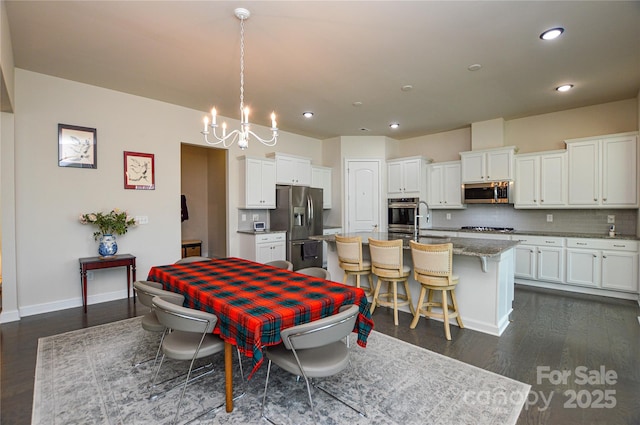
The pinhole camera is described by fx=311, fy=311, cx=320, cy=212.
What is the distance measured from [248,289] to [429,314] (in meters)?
1.99

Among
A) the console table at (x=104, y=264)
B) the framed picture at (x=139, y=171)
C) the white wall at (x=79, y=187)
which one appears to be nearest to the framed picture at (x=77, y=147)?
the white wall at (x=79, y=187)

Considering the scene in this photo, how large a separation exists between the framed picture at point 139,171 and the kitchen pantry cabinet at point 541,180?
584cm

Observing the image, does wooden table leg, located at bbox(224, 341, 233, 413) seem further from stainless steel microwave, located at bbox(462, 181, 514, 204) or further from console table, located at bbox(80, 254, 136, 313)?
stainless steel microwave, located at bbox(462, 181, 514, 204)

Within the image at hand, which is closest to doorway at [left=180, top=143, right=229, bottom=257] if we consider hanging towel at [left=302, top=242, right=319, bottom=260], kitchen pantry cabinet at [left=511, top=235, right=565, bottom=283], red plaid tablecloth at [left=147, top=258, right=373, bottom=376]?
hanging towel at [left=302, top=242, right=319, bottom=260]

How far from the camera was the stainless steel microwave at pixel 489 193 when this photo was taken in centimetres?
526

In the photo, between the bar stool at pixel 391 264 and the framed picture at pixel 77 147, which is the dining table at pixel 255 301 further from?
the framed picture at pixel 77 147

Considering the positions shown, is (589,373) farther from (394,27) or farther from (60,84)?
(60,84)

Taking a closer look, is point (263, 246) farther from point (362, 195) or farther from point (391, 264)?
point (391, 264)

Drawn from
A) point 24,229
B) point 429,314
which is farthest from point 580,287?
point 24,229

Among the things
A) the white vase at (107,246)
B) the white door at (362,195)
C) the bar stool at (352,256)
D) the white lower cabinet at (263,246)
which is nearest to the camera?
the bar stool at (352,256)

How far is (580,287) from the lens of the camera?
15.0 ft

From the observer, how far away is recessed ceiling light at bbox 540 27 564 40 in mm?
2728

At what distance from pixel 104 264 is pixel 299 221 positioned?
10.4ft

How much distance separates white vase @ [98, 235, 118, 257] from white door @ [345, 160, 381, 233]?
426 centimetres
